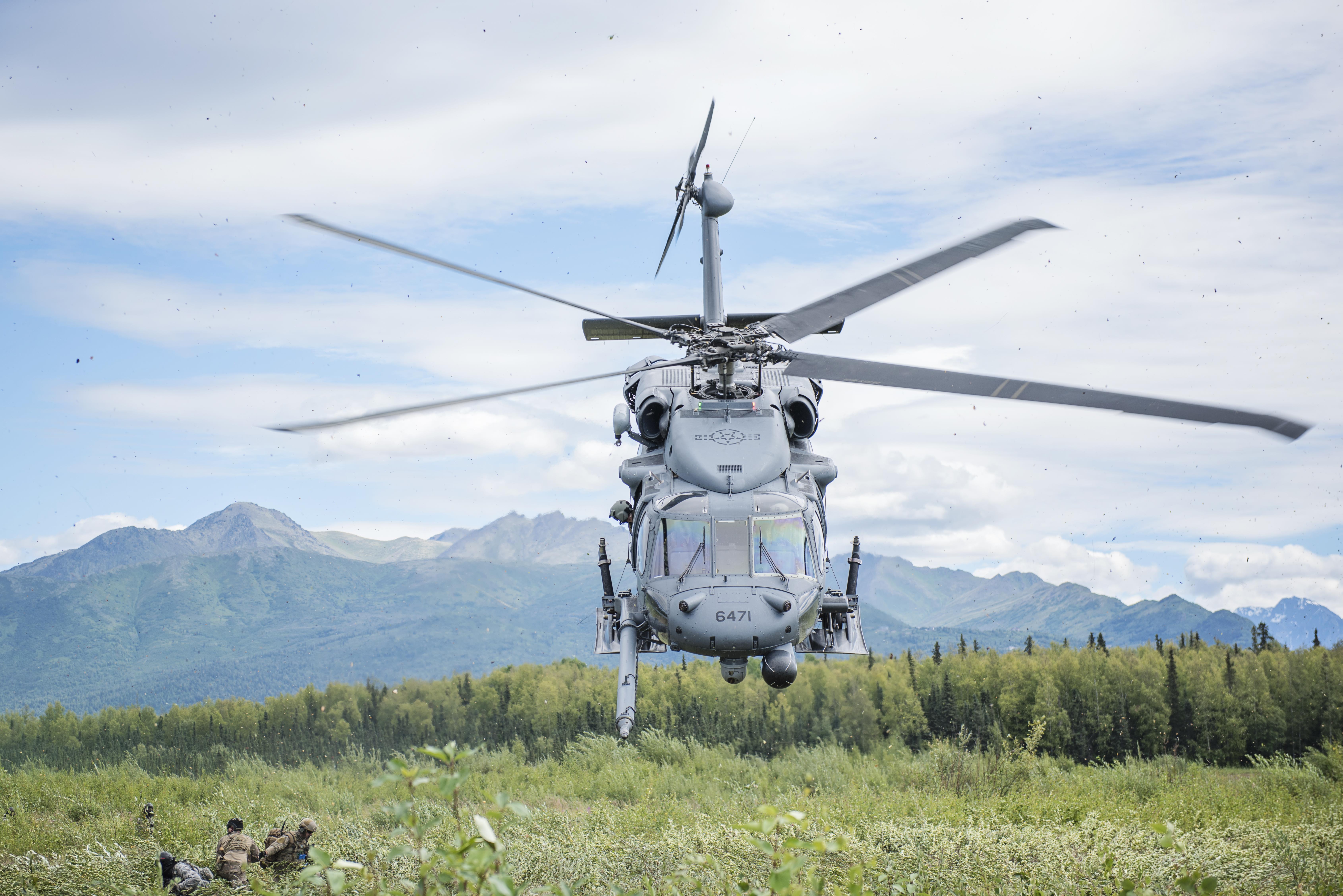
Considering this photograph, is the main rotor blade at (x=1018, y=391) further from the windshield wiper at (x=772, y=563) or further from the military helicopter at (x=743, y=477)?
the windshield wiper at (x=772, y=563)

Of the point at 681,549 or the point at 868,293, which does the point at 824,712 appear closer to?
the point at 681,549

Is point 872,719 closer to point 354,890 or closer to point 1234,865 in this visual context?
point 1234,865

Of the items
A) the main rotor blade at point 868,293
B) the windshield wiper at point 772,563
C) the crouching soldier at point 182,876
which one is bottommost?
the crouching soldier at point 182,876

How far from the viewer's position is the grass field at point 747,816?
47.7 ft

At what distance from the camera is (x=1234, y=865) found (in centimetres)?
→ 1430

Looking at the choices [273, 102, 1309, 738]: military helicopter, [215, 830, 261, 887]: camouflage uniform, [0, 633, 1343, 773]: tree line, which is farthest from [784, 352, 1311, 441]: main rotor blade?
[0, 633, 1343, 773]: tree line

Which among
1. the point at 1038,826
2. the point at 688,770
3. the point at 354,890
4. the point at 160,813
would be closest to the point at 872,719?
the point at 688,770

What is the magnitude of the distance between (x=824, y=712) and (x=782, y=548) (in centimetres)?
3526

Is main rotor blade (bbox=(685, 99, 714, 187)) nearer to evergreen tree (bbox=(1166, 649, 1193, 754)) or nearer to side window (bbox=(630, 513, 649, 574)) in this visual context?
side window (bbox=(630, 513, 649, 574))

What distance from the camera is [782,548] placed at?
12.8 metres

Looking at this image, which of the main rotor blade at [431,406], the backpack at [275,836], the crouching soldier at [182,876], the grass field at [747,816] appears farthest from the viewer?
the backpack at [275,836]

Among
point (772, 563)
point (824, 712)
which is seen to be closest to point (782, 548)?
point (772, 563)

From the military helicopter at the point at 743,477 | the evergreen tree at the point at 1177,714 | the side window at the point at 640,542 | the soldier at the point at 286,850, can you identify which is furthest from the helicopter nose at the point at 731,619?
the evergreen tree at the point at 1177,714

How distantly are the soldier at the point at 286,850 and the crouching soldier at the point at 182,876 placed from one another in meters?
0.96
